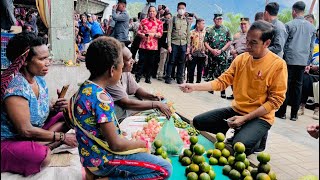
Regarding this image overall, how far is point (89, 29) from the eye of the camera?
13.3 m

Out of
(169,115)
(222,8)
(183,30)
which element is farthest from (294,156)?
(222,8)

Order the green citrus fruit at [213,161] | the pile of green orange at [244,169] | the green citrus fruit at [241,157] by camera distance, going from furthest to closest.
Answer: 1. the green citrus fruit at [213,161]
2. the green citrus fruit at [241,157]
3. the pile of green orange at [244,169]

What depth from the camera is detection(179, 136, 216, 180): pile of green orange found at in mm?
3156

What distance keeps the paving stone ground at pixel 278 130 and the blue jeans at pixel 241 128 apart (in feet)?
1.51

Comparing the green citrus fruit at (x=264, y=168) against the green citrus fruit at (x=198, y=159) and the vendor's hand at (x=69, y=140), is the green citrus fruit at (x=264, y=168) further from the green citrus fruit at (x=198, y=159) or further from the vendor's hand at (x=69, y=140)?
the vendor's hand at (x=69, y=140)

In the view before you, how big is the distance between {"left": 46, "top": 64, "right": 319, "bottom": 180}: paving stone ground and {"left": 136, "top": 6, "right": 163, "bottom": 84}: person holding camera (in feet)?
2.24

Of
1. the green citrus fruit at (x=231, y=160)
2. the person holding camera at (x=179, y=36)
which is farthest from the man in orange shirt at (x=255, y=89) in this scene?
the person holding camera at (x=179, y=36)

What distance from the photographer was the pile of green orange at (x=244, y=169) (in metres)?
3.20

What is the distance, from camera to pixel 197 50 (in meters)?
9.72

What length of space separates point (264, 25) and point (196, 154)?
5.61 ft

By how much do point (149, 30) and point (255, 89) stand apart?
5708 millimetres

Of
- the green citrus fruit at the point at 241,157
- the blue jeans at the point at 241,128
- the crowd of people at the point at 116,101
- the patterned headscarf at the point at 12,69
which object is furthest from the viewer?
the blue jeans at the point at 241,128

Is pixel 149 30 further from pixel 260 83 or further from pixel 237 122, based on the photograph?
pixel 237 122

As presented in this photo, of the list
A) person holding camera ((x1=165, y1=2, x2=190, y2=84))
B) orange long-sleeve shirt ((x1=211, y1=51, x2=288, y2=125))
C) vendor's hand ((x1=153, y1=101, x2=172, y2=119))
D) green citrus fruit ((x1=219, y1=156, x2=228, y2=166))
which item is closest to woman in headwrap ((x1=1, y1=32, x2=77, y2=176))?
vendor's hand ((x1=153, y1=101, x2=172, y2=119))
